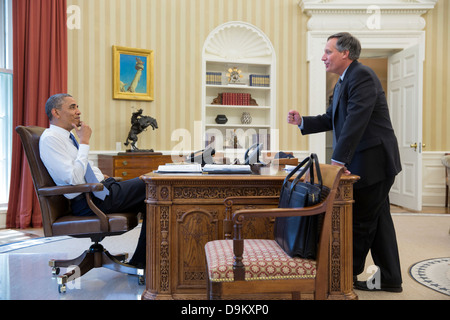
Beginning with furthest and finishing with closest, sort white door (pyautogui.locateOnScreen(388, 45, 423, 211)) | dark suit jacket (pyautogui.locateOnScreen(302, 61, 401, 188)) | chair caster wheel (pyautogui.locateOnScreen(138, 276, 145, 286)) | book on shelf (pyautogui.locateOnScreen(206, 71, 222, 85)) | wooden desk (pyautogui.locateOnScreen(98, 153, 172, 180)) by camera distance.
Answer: book on shelf (pyautogui.locateOnScreen(206, 71, 222, 85)), white door (pyautogui.locateOnScreen(388, 45, 423, 211)), wooden desk (pyautogui.locateOnScreen(98, 153, 172, 180)), chair caster wheel (pyautogui.locateOnScreen(138, 276, 145, 286)), dark suit jacket (pyautogui.locateOnScreen(302, 61, 401, 188))

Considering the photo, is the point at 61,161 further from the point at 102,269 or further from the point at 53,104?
the point at 102,269

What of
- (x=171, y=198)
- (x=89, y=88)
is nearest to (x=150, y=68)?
(x=89, y=88)

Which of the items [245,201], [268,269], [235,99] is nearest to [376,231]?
[245,201]

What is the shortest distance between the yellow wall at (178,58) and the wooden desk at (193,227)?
11.4 ft

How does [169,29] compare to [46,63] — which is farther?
[169,29]

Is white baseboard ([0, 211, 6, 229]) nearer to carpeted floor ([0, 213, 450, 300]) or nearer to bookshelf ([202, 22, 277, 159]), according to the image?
carpeted floor ([0, 213, 450, 300])

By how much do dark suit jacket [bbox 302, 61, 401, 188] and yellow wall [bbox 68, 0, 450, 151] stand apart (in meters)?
3.52

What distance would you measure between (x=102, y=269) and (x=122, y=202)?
753 mm

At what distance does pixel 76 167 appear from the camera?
2566 mm

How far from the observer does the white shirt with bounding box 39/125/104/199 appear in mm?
2541

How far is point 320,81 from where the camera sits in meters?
6.11

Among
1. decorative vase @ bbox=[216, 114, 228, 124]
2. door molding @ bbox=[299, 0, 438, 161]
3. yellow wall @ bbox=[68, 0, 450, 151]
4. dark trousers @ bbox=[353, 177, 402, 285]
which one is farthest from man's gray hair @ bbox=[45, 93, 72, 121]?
door molding @ bbox=[299, 0, 438, 161]
